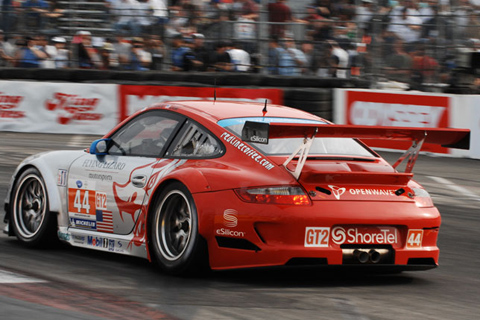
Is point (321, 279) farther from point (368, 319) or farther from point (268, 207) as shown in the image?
point (368, 319)

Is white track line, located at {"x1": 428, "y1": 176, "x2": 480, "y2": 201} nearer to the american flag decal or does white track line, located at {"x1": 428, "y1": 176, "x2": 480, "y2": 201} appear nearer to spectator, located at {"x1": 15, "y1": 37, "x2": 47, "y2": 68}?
the american flag decal

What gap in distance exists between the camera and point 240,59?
56.4 ft

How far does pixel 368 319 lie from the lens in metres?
4.48

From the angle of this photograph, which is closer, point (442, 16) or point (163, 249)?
point (163, 249)

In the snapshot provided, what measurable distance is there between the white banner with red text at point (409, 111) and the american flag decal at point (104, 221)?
929 cm

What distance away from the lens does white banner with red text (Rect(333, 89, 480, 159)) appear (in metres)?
15.1

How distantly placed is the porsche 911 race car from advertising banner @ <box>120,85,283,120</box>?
31.9ft

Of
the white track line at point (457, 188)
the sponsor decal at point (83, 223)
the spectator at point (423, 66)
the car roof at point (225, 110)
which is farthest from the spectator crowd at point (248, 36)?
the sponsor decal at point (83, 223)

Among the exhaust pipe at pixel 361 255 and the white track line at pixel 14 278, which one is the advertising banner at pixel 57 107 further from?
the exhaust pipe at pixel 361 255

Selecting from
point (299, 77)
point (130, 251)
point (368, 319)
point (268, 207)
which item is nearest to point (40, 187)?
point (130, 251)

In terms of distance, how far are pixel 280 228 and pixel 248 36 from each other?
1232 cm

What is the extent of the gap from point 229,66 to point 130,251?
11.6m

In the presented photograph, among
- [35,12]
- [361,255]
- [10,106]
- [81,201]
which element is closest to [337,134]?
[361,255]

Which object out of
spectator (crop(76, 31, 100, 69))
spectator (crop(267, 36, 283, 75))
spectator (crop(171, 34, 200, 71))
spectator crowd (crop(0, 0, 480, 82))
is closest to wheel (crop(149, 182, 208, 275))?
spectator crowd (crop(0, 0, 480, 82))
